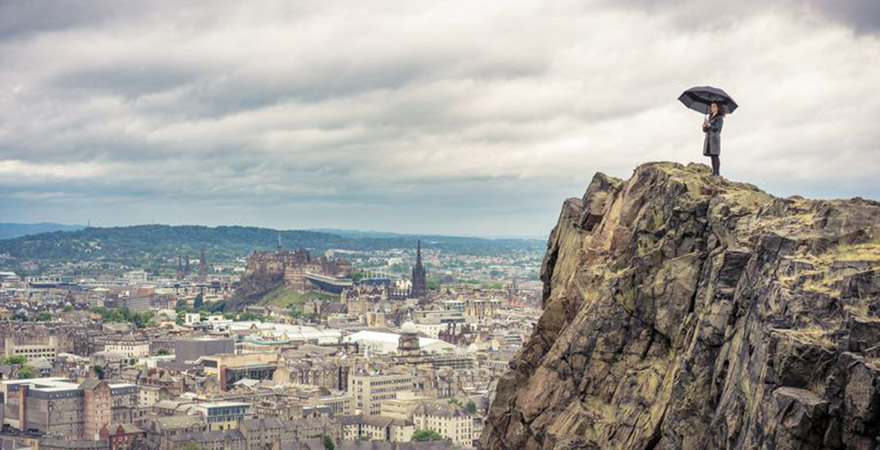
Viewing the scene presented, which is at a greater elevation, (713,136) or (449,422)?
(713,136)

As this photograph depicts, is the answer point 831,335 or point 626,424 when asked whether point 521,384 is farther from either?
point 831,335

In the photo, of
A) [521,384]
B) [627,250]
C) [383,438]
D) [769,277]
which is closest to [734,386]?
[769,277]

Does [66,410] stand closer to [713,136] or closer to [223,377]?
[223,377]

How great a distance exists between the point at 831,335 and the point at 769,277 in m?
1.93

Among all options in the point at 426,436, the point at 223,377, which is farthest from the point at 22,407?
the point at 426,436

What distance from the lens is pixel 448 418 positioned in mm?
130000

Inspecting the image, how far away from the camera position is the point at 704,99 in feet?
85.4

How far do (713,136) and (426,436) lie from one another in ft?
329

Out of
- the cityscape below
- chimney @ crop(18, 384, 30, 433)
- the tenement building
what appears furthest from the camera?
chimney @ crop(18, 384, 30, 433)

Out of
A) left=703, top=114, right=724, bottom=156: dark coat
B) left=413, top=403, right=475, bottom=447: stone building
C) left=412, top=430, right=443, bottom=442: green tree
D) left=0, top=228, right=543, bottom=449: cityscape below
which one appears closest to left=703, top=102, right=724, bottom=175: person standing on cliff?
left=703, top=114, right=724, bottom=156: dark coat

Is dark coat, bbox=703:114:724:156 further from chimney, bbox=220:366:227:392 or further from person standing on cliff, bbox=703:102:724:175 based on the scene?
chimney, bbox=220:366:227:392

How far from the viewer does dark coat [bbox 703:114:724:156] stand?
25.3 meters

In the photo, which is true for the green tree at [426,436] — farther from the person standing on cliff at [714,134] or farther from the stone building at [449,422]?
the person standing on cliff at [714,134]

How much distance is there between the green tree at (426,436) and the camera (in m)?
123
